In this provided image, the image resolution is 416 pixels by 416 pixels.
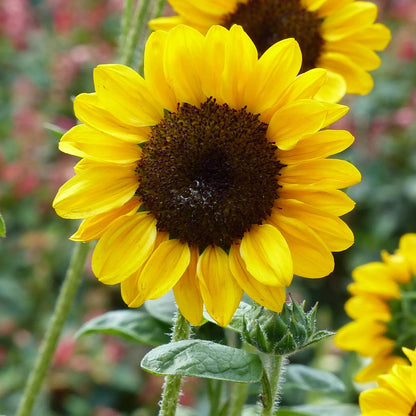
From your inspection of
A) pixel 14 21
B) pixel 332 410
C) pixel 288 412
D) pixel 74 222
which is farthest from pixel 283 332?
pixel 14 21

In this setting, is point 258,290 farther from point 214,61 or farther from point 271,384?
point 214,61

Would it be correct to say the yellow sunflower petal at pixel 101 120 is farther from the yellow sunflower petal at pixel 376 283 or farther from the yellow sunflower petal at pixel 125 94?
the yellow sunflower petal at pixel 376 283

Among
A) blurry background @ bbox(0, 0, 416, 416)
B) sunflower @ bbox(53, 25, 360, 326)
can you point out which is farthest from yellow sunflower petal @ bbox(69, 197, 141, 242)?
blurry background @ bbox(0, 0, 416, 416)

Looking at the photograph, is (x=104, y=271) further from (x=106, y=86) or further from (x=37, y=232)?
(x=37, y=232)

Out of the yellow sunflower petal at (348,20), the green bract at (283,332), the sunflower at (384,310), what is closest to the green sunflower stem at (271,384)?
the green bract at (283,332)

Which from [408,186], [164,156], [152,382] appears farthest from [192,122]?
[408,186]

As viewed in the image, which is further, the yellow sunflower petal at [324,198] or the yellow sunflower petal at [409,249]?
the yellow sunflower petal at [409,249]

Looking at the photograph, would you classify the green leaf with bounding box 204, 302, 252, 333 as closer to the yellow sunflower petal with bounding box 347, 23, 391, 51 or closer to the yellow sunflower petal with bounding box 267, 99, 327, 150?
the yellow sunflower petal with bounding box 267, 99, 327, 150
